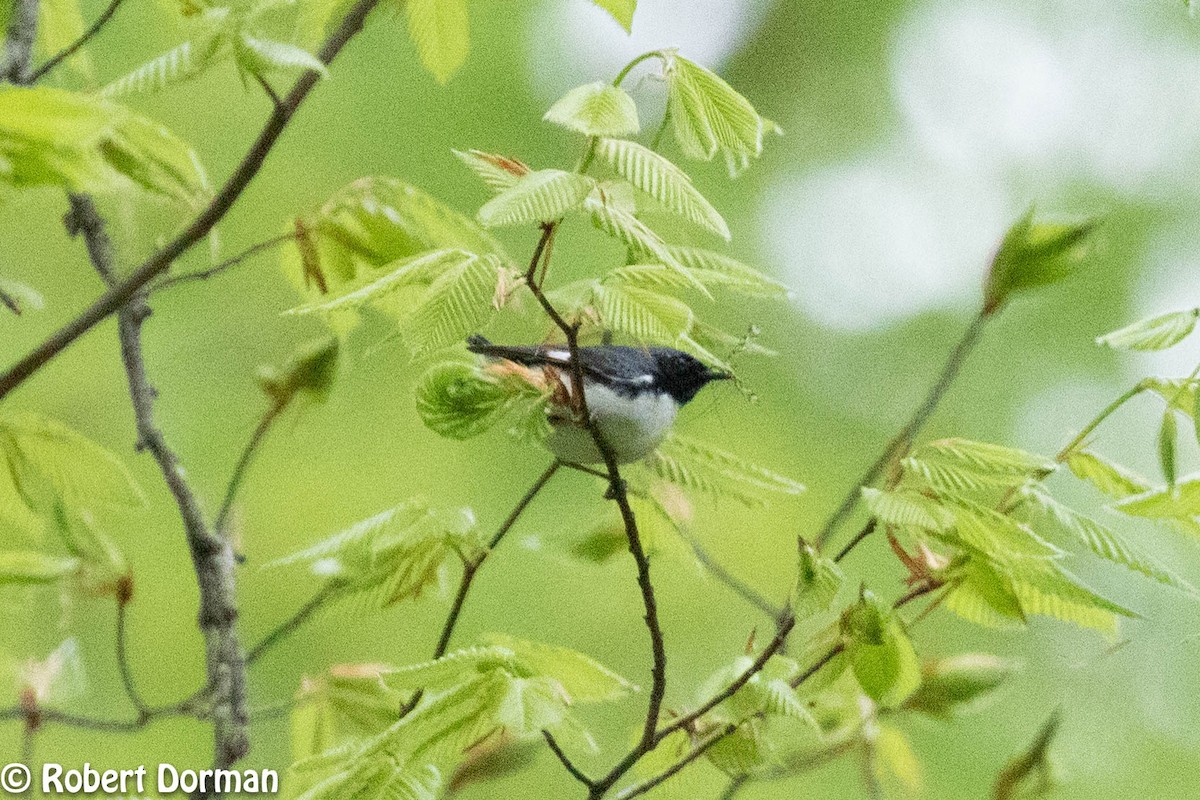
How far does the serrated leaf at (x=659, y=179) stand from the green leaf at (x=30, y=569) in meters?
0.45

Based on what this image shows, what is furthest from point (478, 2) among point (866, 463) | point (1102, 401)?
point (1102, 401)

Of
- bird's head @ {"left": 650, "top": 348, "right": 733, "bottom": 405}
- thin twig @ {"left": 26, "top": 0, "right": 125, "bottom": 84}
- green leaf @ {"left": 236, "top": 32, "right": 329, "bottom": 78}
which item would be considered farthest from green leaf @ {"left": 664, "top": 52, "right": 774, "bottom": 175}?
bird's head @ {"left": 650, "top": 348, "right": 733, "bottom": 405}

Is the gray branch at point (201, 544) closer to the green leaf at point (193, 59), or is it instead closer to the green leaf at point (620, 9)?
the green leaf at point (193, 59)

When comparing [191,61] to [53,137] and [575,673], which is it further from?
[575,673]

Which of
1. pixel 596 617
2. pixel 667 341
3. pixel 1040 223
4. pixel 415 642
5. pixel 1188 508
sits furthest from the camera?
pixel 596 617

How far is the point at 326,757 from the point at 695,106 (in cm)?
38

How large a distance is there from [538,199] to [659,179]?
2.5 inches

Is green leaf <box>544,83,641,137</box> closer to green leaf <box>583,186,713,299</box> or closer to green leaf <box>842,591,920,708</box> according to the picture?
green leaf <box>583,186,713,299</box>

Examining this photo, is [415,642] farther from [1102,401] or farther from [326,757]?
[1102,401]

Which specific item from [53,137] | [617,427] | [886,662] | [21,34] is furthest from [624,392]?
[53,137]

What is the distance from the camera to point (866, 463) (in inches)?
79.5

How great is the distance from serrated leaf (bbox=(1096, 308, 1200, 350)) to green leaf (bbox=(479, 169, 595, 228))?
344mm

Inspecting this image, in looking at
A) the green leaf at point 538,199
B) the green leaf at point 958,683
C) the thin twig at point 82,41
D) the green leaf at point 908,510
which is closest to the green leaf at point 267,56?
the green leaf at point 538,199

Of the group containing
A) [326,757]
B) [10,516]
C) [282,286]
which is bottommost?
[326,757]
